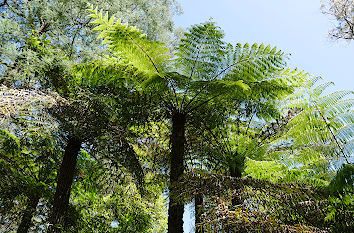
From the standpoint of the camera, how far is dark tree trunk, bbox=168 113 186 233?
2898 millimetres

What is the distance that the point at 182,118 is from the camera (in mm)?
3572

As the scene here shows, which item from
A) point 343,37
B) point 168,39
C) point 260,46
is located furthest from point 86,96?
point 343,37

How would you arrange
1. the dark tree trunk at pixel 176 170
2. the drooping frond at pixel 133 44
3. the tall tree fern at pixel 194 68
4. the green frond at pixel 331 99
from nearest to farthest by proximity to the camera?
1. the dark tree trunk at pixel 176 170
2. the drooping frond at pixel 133 44
3. the tall tree fern at pixel 194 68
4. the green frond at pixel 331 99

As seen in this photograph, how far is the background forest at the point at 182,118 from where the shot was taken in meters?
2.43

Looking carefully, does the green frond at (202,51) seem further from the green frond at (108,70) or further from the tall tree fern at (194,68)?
the green frond at (108,70)

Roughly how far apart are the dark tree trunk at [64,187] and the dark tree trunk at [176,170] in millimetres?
1813

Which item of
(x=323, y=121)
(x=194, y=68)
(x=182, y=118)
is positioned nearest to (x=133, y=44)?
(x=194, y=68)

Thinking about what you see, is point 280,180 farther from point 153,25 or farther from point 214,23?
point 153,25

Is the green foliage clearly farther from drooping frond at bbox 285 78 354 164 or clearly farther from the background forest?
drooping frond at bbox 285 78 354 164

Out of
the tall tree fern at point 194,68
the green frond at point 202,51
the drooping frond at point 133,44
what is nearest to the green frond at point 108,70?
the tall tree fern at point 194,68

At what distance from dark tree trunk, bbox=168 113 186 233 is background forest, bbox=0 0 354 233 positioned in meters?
0.01

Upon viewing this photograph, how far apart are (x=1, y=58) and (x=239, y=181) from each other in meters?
4.47

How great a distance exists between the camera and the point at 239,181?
2.41 m

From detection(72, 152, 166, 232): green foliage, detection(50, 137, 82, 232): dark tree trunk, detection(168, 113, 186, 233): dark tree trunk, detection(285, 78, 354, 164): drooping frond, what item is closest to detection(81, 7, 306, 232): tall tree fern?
detection(168, 113, 186, 233): dark tree trunk
